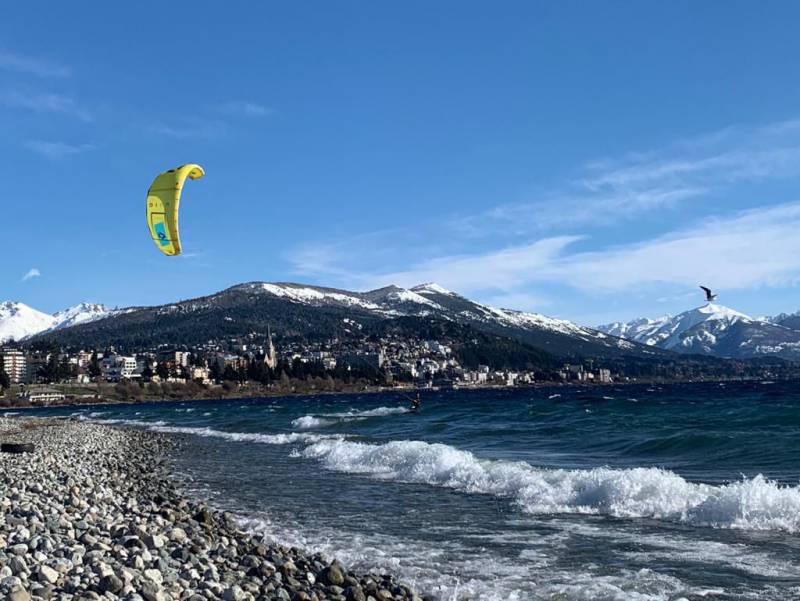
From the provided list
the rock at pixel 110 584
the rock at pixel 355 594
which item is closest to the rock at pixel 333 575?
the rock at pixel 355 594

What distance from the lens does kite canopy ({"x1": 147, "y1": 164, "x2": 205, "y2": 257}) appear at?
2186 centimetres

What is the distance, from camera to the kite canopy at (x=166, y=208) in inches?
861

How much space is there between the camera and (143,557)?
999 cm

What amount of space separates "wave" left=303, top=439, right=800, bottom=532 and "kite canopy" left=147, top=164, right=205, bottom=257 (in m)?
9.34

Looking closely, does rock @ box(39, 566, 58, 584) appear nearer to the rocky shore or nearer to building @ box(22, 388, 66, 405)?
the rocky shore

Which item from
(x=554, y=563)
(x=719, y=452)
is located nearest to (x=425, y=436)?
(x=719, y=452)

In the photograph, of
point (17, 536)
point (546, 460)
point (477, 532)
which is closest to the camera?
point (17, 536)

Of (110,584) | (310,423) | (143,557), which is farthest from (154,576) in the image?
(310,423)

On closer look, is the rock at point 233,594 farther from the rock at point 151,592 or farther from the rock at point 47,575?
the rock at point 47,575

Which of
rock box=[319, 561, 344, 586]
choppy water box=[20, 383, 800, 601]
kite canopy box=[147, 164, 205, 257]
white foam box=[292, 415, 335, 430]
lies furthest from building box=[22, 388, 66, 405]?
rock box=[319, 561, 344, 586]

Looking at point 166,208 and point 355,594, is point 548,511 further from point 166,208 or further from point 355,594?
point 166,208

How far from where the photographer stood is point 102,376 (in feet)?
646

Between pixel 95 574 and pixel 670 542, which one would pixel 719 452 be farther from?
pixel 95 574

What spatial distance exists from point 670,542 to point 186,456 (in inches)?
922
